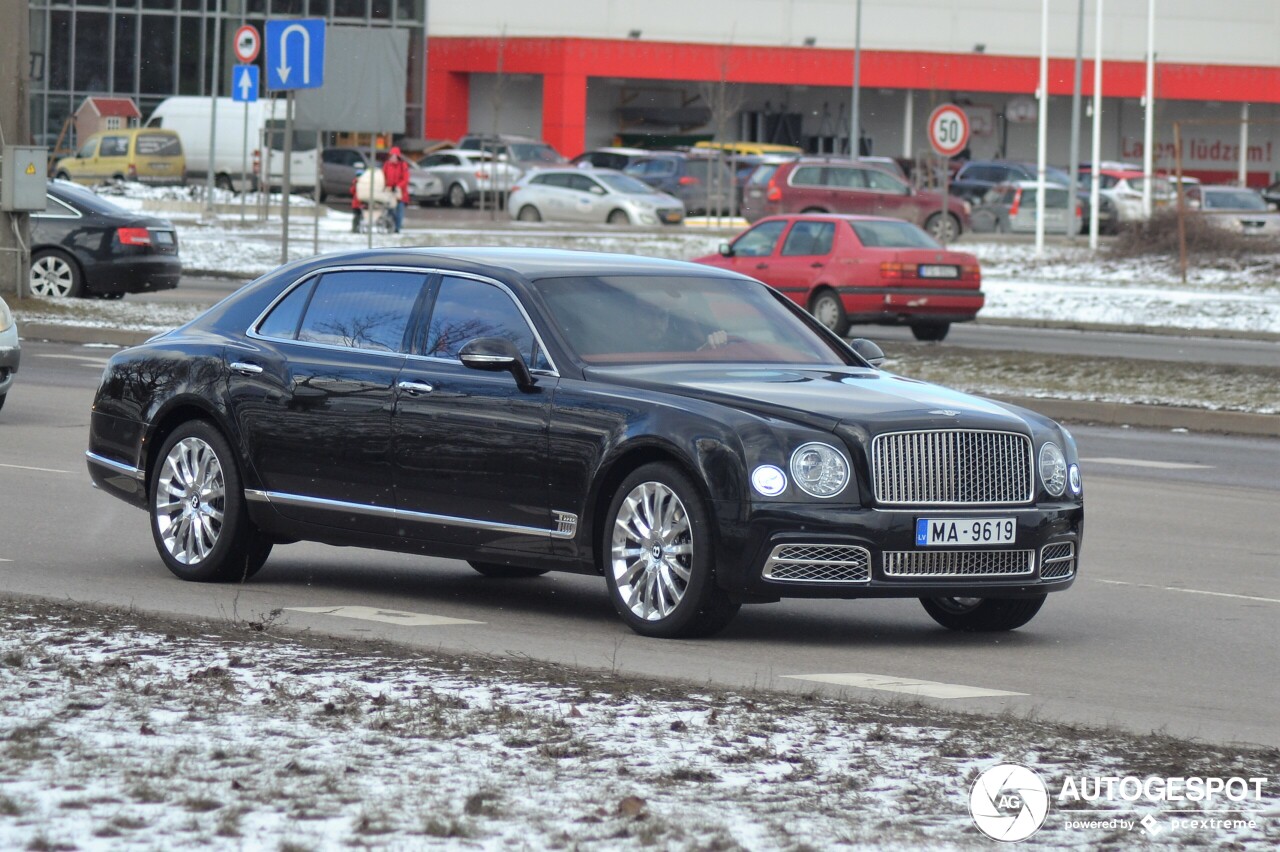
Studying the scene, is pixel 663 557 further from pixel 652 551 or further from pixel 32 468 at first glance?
pixel 32 468

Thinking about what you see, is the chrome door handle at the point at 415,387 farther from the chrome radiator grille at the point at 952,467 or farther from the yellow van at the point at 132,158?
the yellow van at the point at 132,158

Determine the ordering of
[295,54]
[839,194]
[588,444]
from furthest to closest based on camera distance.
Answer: [839,194], [295,54], [588,444]

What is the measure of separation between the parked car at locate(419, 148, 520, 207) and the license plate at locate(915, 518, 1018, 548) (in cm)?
4984

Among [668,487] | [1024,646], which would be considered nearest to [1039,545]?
[1024,646]

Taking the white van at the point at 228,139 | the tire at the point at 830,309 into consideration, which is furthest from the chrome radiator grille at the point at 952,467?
the white van at the point at 228,139

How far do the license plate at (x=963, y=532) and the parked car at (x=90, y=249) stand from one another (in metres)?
20.0

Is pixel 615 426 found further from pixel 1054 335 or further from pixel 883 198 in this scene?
pixel 883 198

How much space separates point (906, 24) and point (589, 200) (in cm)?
3171

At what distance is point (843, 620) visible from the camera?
30.8 ft

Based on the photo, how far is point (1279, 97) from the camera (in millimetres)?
83062

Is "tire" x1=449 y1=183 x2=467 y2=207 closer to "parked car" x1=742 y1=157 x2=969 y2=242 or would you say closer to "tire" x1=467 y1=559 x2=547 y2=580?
"parked car" x1=742 y1=157 x2=969 y2=242

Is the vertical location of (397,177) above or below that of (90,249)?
above

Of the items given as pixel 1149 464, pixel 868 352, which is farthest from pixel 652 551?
pixel 1149 464

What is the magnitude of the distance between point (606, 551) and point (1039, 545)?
1588mm
